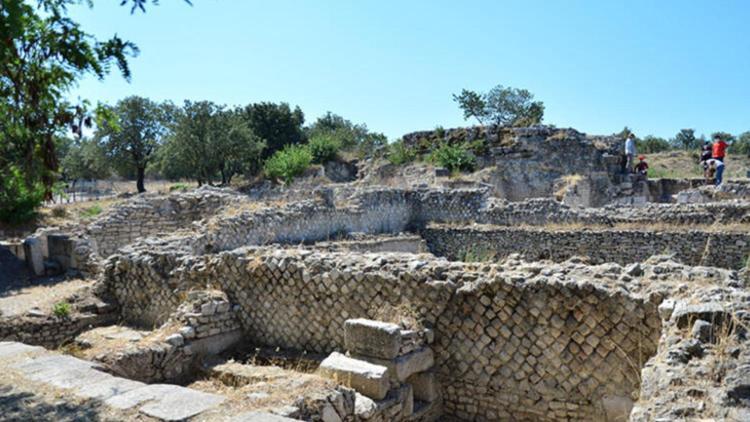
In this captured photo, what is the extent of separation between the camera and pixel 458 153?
2436cm

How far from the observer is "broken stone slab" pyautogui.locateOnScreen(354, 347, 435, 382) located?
5527mm

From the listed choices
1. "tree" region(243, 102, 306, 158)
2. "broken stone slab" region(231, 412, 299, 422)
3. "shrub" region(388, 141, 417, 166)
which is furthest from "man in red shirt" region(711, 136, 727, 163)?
"tree" region(243, 102, 306, 158)

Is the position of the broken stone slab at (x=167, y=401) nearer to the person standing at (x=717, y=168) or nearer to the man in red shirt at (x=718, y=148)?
the person standing at (x=717, y=168)

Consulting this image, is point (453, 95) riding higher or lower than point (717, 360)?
higher

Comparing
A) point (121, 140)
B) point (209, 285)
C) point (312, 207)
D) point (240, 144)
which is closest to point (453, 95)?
point (240, 144)

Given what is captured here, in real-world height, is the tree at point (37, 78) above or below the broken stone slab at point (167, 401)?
above

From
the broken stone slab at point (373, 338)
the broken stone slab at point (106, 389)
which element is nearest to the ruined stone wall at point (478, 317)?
the broken stone slab at point (373, 338)

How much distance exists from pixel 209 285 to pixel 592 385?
5196mm

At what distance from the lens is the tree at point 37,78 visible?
4148 mm

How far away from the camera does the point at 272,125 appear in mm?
40094

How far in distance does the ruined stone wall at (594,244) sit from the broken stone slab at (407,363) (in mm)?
5684

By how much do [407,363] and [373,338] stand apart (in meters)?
0.45

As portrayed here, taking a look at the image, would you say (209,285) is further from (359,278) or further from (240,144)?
(240,144)

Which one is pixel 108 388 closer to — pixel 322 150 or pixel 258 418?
pixel 258 418
